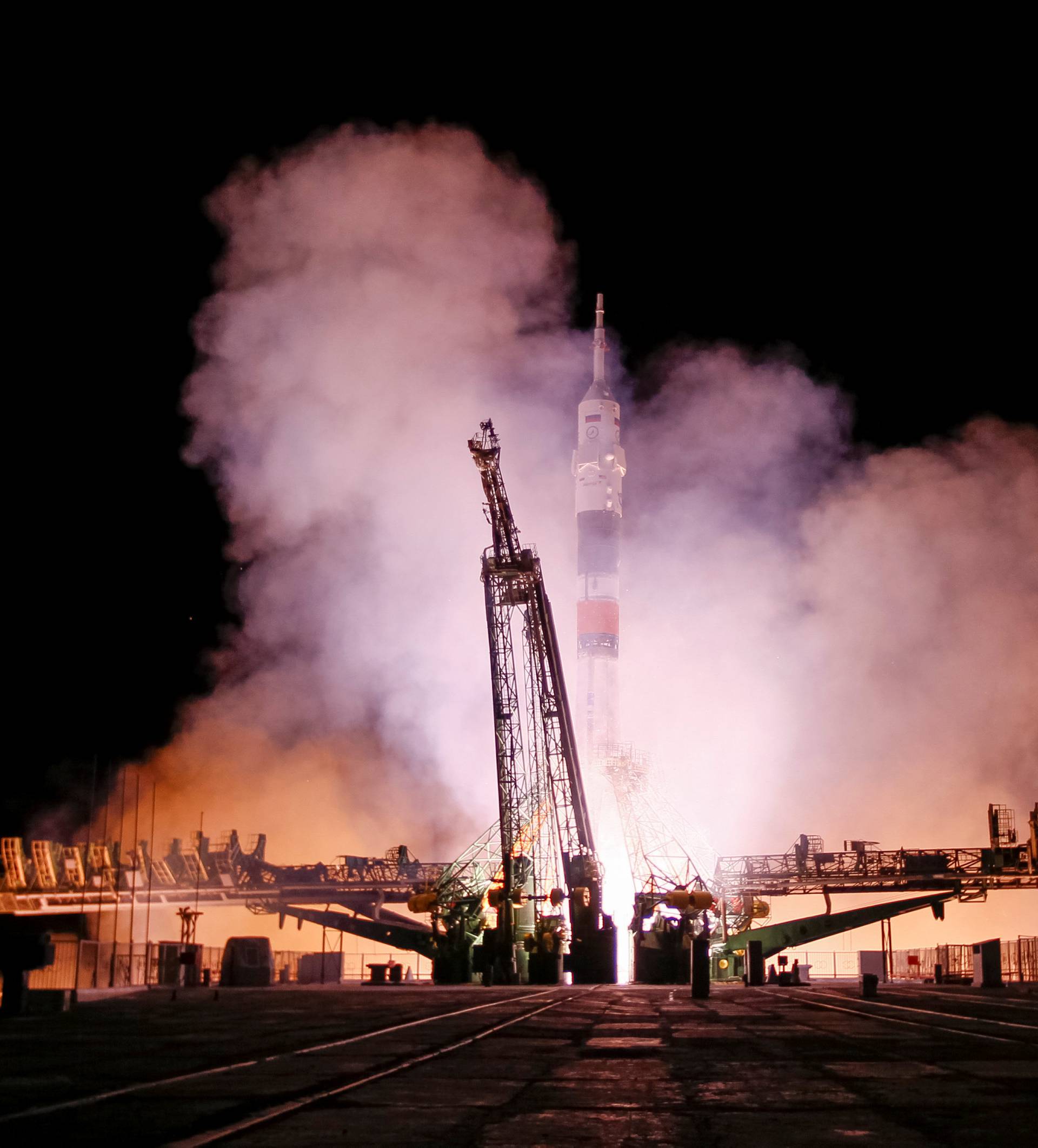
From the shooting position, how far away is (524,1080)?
513 inches

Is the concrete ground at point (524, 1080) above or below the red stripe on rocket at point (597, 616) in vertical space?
below

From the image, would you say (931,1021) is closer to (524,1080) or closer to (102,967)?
(524,1080)

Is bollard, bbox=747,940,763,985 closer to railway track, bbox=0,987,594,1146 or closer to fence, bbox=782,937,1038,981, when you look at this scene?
fence, bbox=782,937,1038,981

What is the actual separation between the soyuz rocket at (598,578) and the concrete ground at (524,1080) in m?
90.2

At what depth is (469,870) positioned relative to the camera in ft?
380

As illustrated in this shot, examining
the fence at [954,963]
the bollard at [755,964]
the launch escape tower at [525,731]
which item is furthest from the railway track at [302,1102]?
the launch escape tower at [525,731]

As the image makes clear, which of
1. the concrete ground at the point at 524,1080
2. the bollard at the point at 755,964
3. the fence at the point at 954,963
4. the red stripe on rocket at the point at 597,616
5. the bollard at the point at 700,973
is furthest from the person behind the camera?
the red stripe on rocket at the point at 597,616

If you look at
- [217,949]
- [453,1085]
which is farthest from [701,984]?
[217,949]

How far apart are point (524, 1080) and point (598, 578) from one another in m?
106

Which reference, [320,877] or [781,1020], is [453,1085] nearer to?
[781,1020]

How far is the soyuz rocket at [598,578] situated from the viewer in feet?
387

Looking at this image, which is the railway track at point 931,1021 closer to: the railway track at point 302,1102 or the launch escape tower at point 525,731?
the railway track at point 302,1102

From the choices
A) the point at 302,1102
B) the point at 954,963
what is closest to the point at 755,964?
the point at 954,963

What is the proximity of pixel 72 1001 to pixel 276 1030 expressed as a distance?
1225cm
